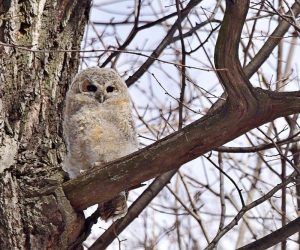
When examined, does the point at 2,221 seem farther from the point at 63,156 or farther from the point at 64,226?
the point at 63,156

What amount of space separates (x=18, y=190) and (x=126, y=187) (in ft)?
1.77

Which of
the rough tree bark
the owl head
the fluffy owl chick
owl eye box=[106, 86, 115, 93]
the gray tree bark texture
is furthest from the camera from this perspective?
owl eye box=[106, 86, 115, 93]

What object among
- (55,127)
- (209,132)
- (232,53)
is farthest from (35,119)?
(232,53)

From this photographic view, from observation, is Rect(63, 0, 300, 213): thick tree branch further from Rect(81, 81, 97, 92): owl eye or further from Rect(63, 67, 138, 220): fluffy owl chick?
Rect(81, 81, 97, 92): owl eye

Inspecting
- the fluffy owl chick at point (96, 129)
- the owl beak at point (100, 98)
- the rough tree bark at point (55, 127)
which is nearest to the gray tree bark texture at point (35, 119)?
the rough tree bark at point (55, 127)

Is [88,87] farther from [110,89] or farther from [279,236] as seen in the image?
[279,236]

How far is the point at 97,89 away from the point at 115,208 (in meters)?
0.79

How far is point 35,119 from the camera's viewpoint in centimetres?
347

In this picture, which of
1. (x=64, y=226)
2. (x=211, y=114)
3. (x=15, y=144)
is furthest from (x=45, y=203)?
(x=211, y=114)

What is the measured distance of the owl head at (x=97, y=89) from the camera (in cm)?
393

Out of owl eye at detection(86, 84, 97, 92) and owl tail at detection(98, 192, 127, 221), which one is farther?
owl eye at detection(86, 84, 97, 92)

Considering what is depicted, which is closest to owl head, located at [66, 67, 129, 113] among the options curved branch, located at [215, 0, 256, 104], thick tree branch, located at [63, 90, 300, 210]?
thick tree branch, located at [63, 90, 300, 210]

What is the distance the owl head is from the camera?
12.9ft

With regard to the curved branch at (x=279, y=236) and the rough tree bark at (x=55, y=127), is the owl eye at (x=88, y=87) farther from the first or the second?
the curved branch at (x=279, y=236)
